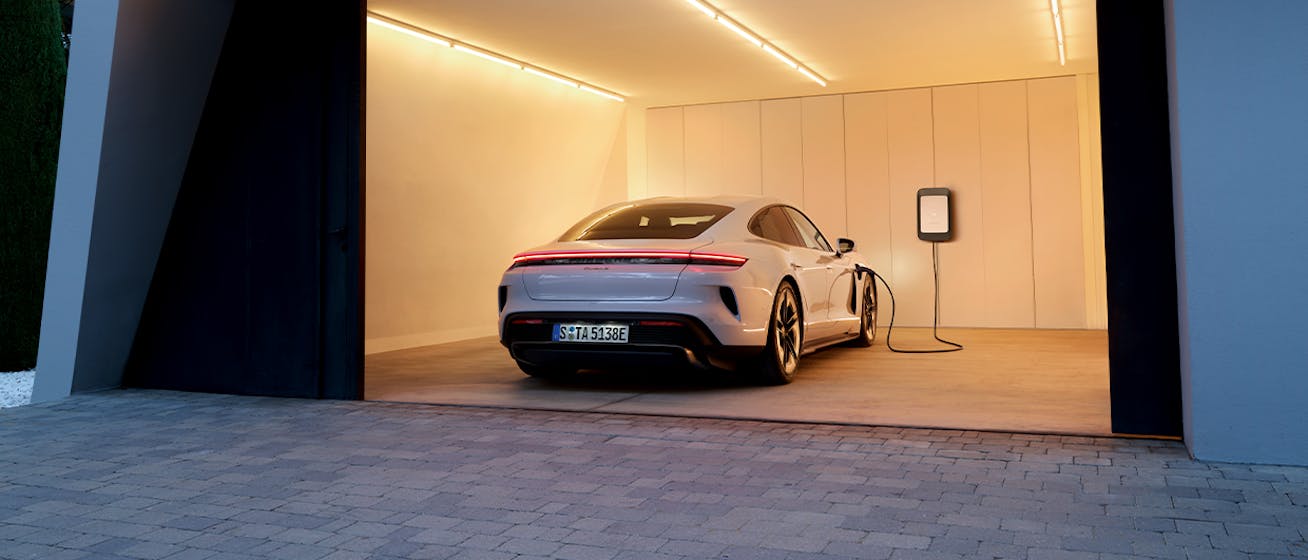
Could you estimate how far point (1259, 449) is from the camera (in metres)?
3.76

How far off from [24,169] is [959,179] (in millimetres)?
9911

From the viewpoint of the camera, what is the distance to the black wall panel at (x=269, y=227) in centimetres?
598

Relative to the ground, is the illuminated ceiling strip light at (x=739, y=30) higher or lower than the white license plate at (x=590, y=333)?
higher

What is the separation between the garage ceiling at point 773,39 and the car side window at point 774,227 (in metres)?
2.00

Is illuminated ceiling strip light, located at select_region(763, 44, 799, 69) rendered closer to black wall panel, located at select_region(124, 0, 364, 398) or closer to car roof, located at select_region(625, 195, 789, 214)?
car roof, located at select_region(625, 195, 789, 214)

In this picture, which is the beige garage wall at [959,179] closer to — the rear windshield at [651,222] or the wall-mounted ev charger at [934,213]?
the wall-mounted ev charger at [934,213]

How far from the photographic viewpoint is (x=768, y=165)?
13328mm

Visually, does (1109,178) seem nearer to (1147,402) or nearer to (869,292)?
(1147,402)

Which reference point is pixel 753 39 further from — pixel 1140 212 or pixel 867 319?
pixel 1140 212

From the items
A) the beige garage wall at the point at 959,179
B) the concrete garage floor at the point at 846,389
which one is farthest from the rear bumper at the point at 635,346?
the beige garage wall at the point at 959,179

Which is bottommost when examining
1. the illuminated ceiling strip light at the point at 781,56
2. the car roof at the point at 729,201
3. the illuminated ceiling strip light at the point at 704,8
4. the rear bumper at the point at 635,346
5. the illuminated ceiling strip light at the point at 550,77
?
the rear bumper at the point at 635,346

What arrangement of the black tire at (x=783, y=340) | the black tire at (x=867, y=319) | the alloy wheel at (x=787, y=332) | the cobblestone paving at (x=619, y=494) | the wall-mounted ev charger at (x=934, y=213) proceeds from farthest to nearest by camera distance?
the wall-mounted ev charger at (x=934, y=213), the black tire at (x=867, y=319), the alloy wheel at (x=787, y=332), the black tire at (x=783, y=340), the cobblestone paving at (x=619, y=494)

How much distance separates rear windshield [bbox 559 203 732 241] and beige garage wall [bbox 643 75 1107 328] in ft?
21.2

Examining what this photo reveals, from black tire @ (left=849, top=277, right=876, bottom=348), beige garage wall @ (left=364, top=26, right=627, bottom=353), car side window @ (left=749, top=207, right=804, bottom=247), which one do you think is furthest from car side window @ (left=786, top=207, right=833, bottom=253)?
beige garage wall @ (left=364, top=26, right=627, bottom=353)
